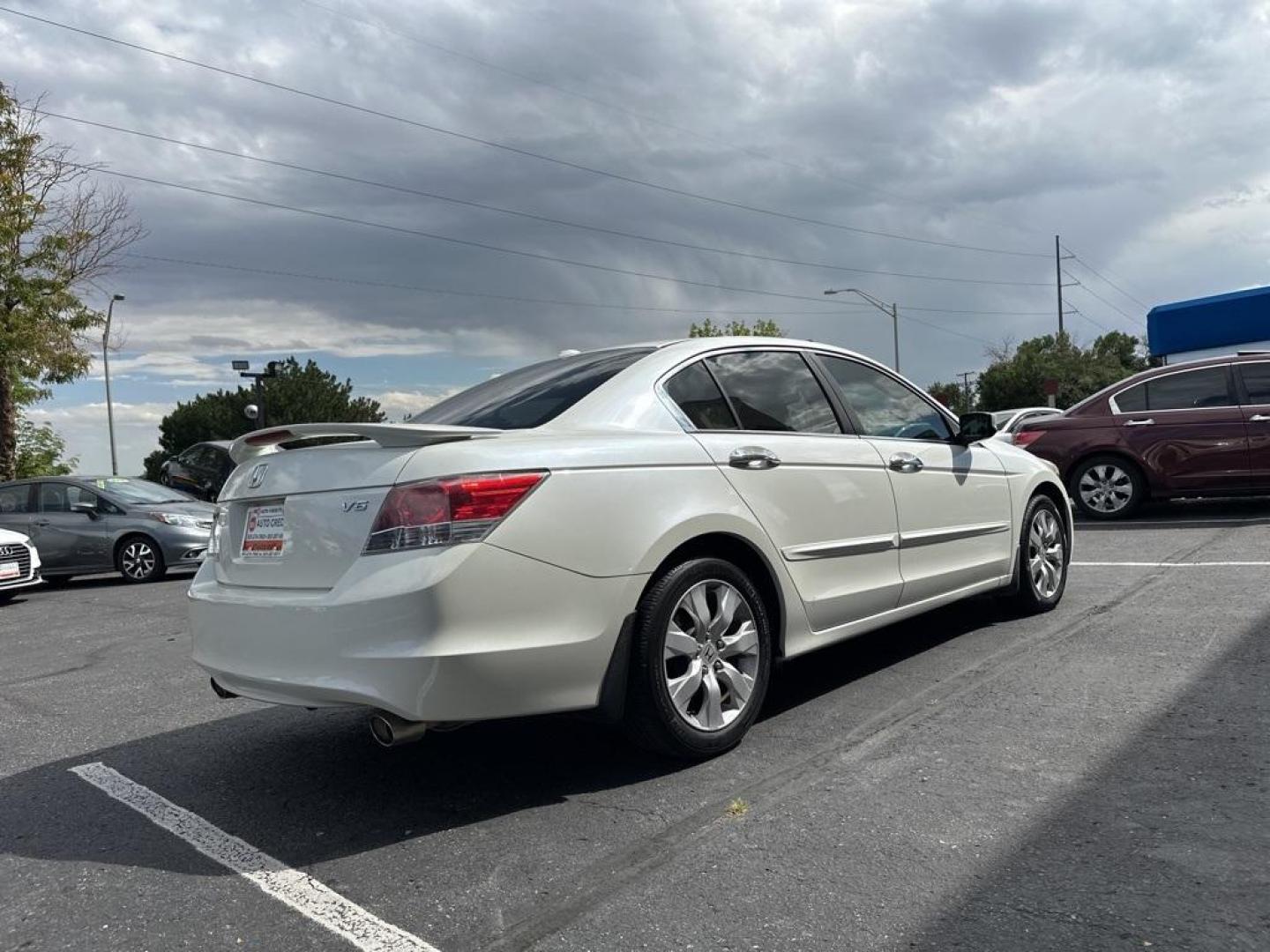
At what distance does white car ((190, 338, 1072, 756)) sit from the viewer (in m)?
3.12

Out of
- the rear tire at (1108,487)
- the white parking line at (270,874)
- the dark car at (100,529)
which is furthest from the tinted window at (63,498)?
the rear tire at (1108,487)

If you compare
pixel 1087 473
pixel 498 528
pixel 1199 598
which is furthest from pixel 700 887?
pixel 1087 473

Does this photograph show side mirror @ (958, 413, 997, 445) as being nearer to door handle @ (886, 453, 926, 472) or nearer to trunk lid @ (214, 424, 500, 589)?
door handle @ (886, 453, 926, 472)

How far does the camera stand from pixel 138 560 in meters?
12.6

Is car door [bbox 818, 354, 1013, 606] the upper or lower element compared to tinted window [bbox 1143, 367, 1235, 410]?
lower

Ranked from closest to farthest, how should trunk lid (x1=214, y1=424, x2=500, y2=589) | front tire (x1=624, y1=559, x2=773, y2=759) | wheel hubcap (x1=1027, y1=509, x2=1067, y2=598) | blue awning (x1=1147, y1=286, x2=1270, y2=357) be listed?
trunk lid (x1=214, y1=424, x2=500, y2=589) < front tire (x1=624, y1=559, x2=773, y2=759) < wheel hubcap (x1=1027, y1=509, x2=1067, y2=598) < blue awning (x1=1147, y1=286, x2=1270, y2=357)

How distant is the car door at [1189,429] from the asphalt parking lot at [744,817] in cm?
553

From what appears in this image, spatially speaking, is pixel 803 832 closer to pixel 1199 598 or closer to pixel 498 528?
pixel 498 528

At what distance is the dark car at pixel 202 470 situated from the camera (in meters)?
19.6

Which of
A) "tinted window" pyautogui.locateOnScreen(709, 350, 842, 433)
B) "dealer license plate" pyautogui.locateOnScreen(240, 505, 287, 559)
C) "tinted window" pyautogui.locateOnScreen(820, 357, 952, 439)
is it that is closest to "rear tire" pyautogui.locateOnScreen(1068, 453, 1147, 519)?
"tinted window" pyautogui.locateOnScreen(820, 357, 952, 439)

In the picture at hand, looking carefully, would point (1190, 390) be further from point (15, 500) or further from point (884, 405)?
point (15, 500)

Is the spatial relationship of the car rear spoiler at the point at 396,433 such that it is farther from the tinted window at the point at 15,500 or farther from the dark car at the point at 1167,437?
the tinted window at the point at 15,500

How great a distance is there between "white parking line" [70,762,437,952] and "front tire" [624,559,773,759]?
1128 mm

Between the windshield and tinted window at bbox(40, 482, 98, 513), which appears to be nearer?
tinted window at bbox(40, 482, 98, 513)
